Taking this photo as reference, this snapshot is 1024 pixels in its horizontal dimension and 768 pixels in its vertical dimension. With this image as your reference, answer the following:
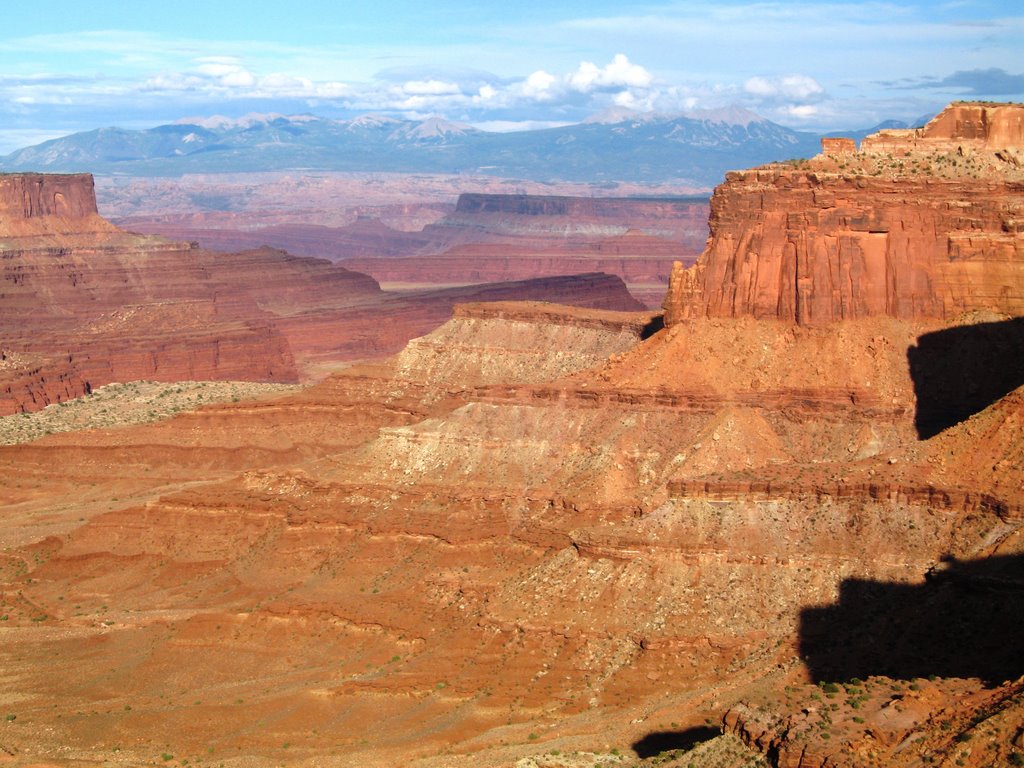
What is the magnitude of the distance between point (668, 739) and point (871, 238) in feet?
94.5

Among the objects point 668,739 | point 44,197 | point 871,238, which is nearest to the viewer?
point 668,739

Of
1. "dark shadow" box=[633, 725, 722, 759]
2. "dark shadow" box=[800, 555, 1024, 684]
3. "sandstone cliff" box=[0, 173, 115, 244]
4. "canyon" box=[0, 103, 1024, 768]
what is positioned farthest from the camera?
"sandstone cliff" box=[0, 173, 115, 244]

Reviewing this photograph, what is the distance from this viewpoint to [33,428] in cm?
10344

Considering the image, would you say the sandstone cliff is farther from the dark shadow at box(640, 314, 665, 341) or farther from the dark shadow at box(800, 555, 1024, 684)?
the dark shadow at box(800, 555, 1024, 684)

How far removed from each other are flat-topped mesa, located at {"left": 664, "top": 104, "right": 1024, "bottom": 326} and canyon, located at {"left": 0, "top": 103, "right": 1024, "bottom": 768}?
13cm

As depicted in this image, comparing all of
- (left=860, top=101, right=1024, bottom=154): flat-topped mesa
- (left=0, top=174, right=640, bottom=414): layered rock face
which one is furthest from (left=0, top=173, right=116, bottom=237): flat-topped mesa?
(left=860, top=101, right=1024, bottom=154): flat-topped mesa

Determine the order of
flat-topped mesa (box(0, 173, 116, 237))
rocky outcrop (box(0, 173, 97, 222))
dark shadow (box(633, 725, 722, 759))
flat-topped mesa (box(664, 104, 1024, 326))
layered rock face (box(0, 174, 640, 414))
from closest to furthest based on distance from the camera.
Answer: dark shadow (box(633, 725, 722, 759))
flat-topped mesa (box(664, 104, 1024, 326))
layered rock face (box(0, 174, 640, 414))
flat-topped mesa (box(0, 173, 116, 237))
rocky outcrop (box(0, 173, 97, 222))

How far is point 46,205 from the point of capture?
158 m

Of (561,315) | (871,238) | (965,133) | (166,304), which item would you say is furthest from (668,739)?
(166,304)

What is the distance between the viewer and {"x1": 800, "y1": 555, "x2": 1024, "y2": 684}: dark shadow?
43688mm

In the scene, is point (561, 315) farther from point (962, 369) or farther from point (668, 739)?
point (668, 739)

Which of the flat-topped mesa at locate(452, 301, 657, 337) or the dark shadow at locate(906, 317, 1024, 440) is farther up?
the dark shadow at locate(906, 317, 1024, 440)

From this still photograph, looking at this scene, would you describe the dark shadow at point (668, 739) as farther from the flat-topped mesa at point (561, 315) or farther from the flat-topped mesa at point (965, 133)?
the flat-topped mesa at point (561, 315)

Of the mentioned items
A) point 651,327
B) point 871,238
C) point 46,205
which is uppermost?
point 871,238
